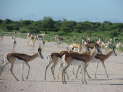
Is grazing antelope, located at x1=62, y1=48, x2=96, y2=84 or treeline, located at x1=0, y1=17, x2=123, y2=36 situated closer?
grazing antelope, located at x1=62, y1=48, x2=96, y2=84

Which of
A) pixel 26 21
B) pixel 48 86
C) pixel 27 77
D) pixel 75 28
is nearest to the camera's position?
pixel 48 86

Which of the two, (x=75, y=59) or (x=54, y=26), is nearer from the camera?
(x=75, y=59)

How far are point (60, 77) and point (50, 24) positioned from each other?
6260cm

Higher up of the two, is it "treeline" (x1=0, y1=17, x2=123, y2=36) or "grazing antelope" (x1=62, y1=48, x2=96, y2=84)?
"grazing antelope" (x1=62, y1=48, x2=96, y2=84)

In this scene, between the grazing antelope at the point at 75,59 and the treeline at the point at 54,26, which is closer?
the grazing antelope at the point at 75,59

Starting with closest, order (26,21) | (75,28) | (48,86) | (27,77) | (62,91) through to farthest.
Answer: (62,91) < (48,86) < (27,77) < (75,28) < (26,21)

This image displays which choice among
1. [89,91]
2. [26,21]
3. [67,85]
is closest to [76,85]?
[67,85]

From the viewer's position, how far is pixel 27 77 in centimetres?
1182

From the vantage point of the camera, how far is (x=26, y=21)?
80875 millimetres

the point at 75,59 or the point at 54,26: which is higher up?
the point at 75,59

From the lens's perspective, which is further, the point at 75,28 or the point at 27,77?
the point at 75,28

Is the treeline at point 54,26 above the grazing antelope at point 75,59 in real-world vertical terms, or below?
below

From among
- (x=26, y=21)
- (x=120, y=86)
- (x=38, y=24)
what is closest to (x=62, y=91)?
(x=120, y=86)

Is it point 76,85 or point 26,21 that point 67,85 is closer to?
point 76,85
